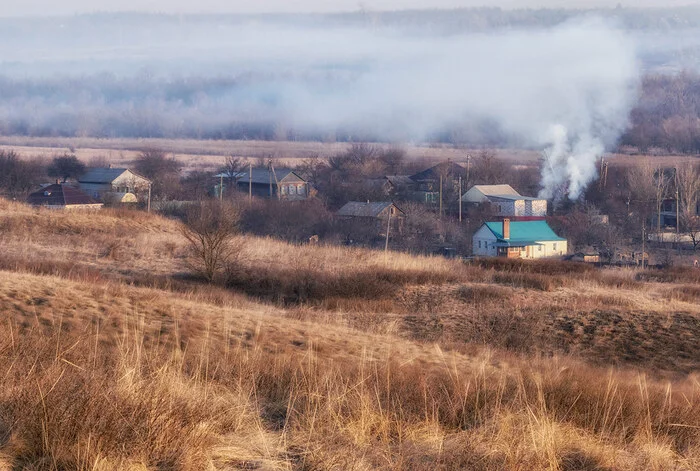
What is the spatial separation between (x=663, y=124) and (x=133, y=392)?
10778 cm

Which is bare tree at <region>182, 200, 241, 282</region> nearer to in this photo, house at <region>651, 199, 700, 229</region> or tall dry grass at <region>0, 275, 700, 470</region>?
tall dry grass at <region>0, 275, 700, 470</region>

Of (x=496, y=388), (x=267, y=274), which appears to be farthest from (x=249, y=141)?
(x=496, y=388)

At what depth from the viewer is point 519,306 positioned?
21516mm

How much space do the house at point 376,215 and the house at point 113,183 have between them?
15.1 metres

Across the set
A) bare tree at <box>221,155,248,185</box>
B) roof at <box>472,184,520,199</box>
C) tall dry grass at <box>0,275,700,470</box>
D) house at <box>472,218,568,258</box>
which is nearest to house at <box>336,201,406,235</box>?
house at <box>472,218,568,258</box>

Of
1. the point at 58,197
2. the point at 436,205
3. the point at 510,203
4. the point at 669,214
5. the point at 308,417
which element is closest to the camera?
the point at 308,417

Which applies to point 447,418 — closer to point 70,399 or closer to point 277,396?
point 277,396

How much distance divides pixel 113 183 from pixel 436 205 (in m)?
24.4

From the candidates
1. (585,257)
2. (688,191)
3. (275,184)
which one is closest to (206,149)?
(275,184)

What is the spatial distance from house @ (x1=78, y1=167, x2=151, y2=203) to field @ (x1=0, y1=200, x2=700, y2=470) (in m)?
42.0

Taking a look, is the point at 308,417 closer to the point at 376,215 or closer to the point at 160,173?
the point at 376,215

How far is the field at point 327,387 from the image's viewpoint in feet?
17.0

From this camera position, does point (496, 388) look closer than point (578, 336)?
Yes

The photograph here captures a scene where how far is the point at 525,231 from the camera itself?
158ft
